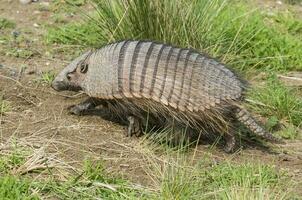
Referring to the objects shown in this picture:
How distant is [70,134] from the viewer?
4.90 metres

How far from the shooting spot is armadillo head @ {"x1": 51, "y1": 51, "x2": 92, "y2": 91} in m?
5.38

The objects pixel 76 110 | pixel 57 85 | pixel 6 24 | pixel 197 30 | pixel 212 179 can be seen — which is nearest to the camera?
pixel 212 179

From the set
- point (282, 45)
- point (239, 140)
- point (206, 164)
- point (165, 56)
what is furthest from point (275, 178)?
point (282, 45)

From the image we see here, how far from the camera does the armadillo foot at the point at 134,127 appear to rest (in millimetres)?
5070

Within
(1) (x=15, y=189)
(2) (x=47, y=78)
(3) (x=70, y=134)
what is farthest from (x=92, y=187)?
(2) (x=47, y=78)

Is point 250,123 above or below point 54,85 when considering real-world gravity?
above

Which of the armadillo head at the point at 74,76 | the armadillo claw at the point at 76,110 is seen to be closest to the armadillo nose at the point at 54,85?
the armadillo head at the point at 74,76

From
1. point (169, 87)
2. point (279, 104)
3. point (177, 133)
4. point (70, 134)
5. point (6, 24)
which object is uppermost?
point (169, 87)

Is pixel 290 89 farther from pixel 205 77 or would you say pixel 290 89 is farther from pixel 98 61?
pixel 98 61

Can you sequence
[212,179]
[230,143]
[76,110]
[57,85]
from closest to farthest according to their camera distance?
1. [212,179]
2. [230,143]
3. [76,110]
4. [57,85]

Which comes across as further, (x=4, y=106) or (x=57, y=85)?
(x=57, y=85)

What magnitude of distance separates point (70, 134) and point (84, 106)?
0.50 metres

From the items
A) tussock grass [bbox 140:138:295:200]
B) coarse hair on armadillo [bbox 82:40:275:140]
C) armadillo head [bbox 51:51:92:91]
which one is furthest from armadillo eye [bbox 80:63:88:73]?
tussock grass [bbox 140:138:295:200]

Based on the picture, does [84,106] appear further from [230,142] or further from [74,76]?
[230,142]
